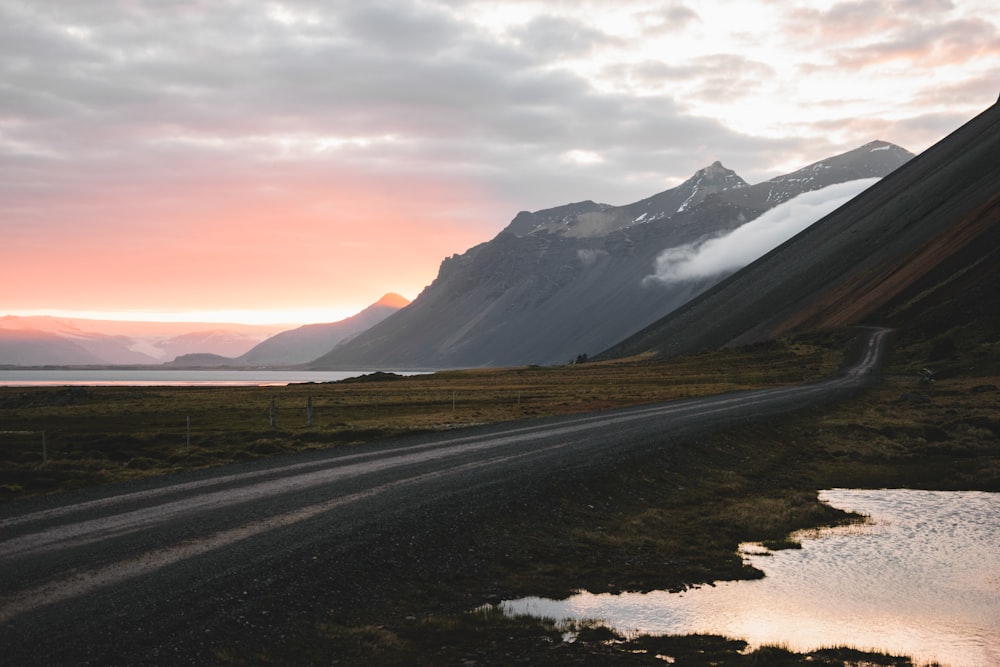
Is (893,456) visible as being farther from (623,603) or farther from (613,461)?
(623,603)

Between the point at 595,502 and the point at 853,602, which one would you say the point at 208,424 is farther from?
the point at 853,602

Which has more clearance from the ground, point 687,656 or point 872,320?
point 872,320

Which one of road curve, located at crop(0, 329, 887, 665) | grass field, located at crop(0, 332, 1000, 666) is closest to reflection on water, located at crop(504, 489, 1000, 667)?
grass field, located at crop(0, 332, 1000, 666)

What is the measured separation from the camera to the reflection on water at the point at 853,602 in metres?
14.5

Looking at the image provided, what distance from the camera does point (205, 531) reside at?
1958 cm

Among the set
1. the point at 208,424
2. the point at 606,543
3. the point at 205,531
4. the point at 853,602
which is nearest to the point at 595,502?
the point at 606,543

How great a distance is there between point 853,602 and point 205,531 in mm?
14918

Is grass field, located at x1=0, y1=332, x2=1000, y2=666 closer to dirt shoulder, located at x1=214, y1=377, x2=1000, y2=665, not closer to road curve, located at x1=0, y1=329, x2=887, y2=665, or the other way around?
dirt shoulder, located at x1=214, y1=377, x2=1000, y2=665

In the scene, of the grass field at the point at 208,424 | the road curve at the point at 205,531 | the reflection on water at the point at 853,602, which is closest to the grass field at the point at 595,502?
the grass field at the point at 208,424

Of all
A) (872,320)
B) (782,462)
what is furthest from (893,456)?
(872,320)

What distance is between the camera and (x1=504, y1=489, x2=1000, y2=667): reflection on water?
47.7 feet

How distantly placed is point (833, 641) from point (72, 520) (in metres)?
18.5

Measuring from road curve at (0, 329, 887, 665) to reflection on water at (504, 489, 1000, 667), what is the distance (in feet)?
18.5

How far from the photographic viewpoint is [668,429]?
42.1 meters
